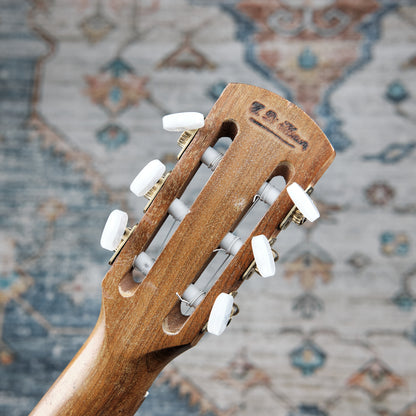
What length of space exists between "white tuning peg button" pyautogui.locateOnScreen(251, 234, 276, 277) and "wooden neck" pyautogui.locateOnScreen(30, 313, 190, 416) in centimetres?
13

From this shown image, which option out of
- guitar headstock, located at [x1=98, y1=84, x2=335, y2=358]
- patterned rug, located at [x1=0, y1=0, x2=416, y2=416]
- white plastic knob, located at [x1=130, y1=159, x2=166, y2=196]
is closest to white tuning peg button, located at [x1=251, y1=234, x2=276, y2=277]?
guitar headstock, located at [x1=98, y1=84, x2=335, y2=358]

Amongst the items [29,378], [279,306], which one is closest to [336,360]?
[279,306]

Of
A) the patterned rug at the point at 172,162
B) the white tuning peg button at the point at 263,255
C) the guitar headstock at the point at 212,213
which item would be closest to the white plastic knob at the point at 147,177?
the guitar headstock at the point at 212,213

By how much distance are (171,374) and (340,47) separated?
0.92m

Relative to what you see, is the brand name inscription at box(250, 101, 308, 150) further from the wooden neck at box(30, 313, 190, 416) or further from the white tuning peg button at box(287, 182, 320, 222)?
the wooden neck at box(30, 313, 190, 416)

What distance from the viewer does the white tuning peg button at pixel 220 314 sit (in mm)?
453

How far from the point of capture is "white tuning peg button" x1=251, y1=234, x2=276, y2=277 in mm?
440

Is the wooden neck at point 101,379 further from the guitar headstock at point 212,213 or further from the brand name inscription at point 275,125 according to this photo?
the brand name inscription at point 275,125

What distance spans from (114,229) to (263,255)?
0.14 m

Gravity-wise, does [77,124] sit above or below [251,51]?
below

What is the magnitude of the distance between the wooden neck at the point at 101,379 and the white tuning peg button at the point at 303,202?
0.19 meters

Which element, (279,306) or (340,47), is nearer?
(279,306)

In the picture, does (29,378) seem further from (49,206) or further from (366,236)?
(366,236)

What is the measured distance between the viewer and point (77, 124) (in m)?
1.29
